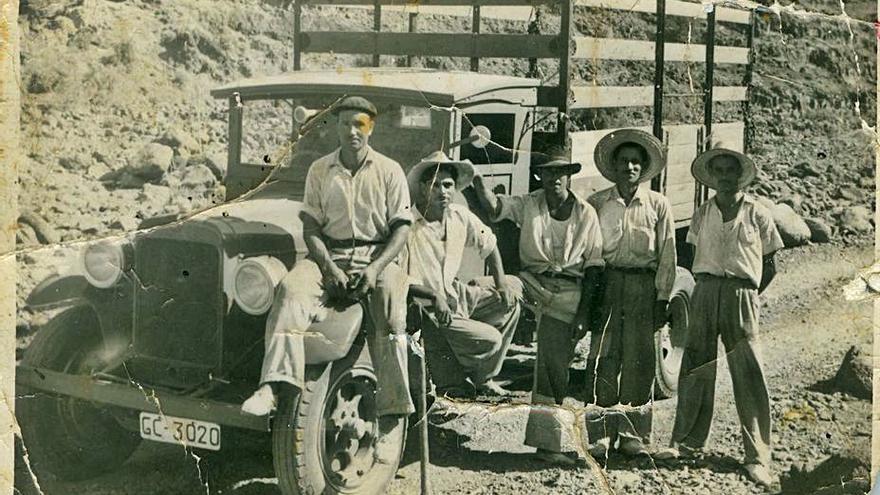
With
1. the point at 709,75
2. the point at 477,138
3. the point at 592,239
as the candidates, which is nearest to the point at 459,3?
the point at 477,138

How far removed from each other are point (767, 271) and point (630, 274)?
66 centimetres

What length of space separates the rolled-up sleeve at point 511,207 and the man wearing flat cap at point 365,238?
1.40 feet

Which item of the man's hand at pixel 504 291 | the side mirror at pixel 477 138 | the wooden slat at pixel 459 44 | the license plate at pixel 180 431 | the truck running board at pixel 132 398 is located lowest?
the license plate at pixel 180 431

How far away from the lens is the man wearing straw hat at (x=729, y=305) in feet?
19.4

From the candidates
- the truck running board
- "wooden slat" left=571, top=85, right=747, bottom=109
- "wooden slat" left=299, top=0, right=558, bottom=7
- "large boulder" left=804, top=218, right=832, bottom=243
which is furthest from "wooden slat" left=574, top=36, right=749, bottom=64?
the truck running board

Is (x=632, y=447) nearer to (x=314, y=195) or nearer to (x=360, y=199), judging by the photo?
(x=360, y=199)

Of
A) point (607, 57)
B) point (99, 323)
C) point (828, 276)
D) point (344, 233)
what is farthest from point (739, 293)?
point (99, 323)

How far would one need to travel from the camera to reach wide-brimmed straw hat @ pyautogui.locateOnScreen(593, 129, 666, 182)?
19.3 feet

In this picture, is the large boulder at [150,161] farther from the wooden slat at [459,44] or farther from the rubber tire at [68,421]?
the wooden slat at [459,44]

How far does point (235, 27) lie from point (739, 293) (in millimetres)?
2614

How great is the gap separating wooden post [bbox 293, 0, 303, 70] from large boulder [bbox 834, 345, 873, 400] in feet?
9.69

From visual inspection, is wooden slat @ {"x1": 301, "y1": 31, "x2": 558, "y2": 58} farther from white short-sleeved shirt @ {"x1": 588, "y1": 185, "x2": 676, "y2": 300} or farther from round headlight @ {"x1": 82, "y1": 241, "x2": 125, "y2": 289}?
round headlight @ {"x1": 82, "y1": 241, "x2": 125, "y2": 289}

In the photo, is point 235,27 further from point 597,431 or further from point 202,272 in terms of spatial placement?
point 597,431

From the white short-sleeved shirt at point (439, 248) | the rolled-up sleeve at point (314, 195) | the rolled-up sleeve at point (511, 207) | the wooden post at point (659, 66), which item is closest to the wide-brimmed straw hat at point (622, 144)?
the wooden post at point (659, 66)
